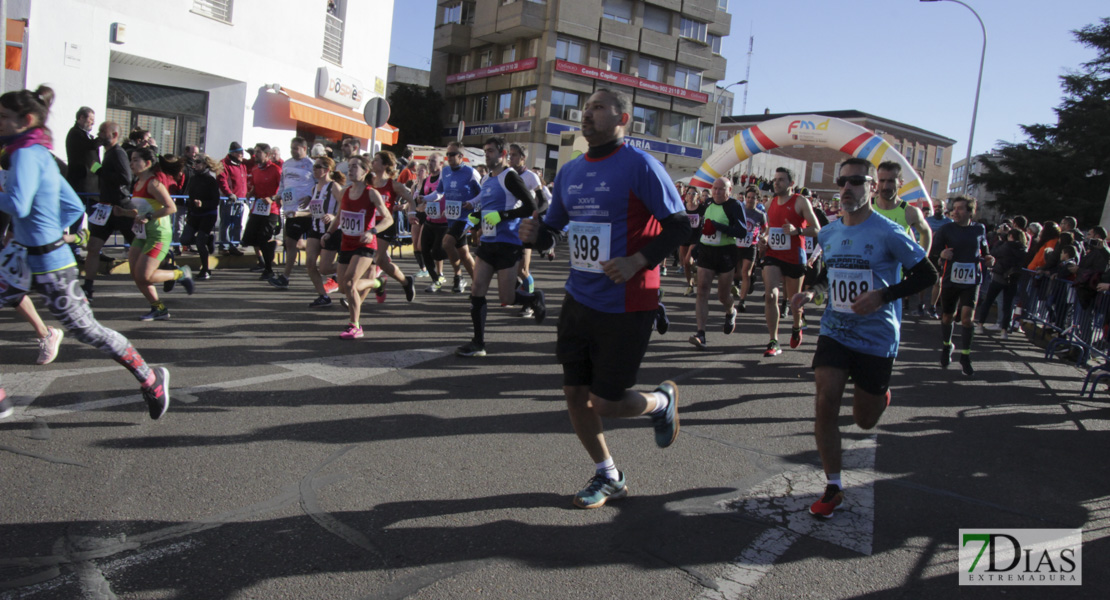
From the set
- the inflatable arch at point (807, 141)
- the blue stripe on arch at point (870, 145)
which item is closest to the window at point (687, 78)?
the inflatable arch at point (807, 141)

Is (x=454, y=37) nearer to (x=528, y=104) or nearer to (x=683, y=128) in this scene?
(x=528, y=104)

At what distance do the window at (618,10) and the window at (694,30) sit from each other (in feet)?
14.2

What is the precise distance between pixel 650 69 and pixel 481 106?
38.0 feet

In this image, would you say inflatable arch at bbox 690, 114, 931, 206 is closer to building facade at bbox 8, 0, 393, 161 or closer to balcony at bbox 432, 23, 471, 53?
building facade at bbox 8, 0, 393, 161

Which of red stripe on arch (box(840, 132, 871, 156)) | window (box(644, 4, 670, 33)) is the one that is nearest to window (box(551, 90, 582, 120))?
window (box(644, 4, 670, 33))

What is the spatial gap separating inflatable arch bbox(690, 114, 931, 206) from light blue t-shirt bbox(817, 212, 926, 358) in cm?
1480

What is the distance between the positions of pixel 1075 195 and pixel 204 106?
1339 inches

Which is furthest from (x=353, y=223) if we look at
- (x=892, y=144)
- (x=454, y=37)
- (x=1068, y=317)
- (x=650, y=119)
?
(x=892, y=144)

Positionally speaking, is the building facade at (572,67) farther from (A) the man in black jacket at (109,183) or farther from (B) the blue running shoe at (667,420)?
(B) the blue running shoe at (667,420)

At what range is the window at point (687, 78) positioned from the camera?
53.2 metres

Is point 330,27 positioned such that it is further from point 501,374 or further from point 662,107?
point 662,107

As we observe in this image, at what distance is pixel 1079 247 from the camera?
12406 mm

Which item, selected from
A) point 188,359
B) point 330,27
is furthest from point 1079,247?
point 330,27

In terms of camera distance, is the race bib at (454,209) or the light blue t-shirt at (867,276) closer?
the light blue t-shirt at (867,276)
